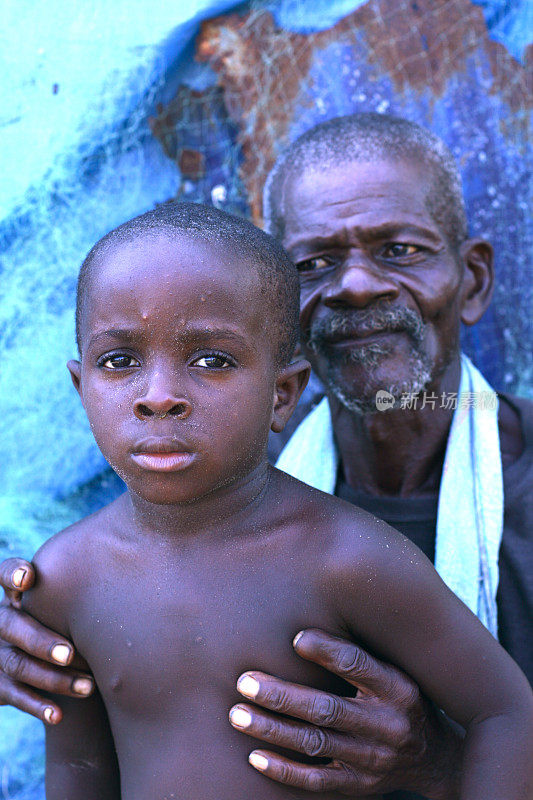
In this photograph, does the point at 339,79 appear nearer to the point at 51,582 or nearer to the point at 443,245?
the point at 443,245

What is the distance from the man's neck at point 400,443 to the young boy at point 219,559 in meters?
0.76

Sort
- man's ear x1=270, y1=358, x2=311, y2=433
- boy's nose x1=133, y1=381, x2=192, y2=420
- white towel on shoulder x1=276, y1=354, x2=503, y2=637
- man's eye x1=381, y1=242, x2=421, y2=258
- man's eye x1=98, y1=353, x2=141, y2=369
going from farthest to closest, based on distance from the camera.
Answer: man's eye x1=381, y1=242, x2=421, y2=258, white towel on shoulder x1=276, y1=354, x2=503, y2=637, man's ear x1=270, y1=358, x2=311, y2=433, man's eye x1=98, y1=353, x2=141, y2=369, boy's nose x1=133, y1=381, x2=192, y2=420

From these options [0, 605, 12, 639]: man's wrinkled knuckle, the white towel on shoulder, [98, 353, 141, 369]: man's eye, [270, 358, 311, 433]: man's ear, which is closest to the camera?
[98, 353, 141, 369]: man's eye

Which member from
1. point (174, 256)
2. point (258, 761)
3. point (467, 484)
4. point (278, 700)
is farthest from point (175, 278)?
point (467, 484)

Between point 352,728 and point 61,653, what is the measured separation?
0.55 metres

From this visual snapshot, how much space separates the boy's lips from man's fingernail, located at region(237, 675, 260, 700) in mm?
384

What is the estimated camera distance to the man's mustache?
1.89 m

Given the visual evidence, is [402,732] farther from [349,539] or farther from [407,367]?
[407,367]

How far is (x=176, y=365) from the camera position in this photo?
1193 mm

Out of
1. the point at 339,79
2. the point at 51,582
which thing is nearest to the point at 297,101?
the point at 339,79

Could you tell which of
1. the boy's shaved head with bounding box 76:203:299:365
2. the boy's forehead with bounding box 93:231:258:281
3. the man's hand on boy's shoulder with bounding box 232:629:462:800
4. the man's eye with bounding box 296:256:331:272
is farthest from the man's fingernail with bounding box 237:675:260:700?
the man's eye with bounding box 296:256:331:272

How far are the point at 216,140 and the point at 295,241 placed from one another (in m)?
A: 0.74

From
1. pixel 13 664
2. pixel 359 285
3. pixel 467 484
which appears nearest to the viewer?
pixel 13 664

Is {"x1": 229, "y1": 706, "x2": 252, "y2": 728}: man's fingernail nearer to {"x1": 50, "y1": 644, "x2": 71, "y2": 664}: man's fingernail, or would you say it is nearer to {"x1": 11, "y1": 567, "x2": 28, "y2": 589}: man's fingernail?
{"x1": 50, "y1": 644, "x2": 71, "y2": 664}: man's fingernail
